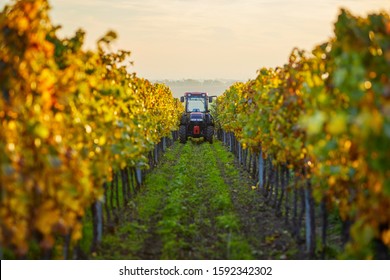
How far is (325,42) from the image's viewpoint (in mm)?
9273

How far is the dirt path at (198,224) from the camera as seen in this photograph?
10.4 m

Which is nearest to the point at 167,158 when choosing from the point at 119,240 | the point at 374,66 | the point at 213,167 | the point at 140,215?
the point at 213,167

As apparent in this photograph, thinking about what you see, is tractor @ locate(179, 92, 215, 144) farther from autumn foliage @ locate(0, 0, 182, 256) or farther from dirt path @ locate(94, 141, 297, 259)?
autumn foliage @ locate(0, 0, 182, 256)

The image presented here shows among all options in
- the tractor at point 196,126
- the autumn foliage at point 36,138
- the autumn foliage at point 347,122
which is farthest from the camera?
the tractor at point 196,126

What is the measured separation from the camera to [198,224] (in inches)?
503

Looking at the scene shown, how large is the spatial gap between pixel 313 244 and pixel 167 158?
1762cm

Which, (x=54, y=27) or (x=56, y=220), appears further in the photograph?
(x=54, y=27)

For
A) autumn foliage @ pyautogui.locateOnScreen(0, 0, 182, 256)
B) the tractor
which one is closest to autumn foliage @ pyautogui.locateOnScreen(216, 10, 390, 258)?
autumn foliage @ pyautogui.locateOnScreen(0, 0, 182, 256)

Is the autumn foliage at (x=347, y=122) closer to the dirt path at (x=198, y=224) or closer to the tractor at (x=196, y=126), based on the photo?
the dirt path at (x=198, y=224)

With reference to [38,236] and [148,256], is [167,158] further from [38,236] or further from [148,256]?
[38,236]

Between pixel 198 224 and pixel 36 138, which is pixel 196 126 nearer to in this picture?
pixel 198 224

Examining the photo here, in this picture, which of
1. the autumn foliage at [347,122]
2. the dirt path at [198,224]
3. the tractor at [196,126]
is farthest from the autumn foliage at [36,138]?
the tractor at [196,126]

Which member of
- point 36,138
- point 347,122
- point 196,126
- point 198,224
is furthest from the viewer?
point 196,126

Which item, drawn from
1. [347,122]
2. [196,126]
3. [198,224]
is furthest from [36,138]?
[196,126]
